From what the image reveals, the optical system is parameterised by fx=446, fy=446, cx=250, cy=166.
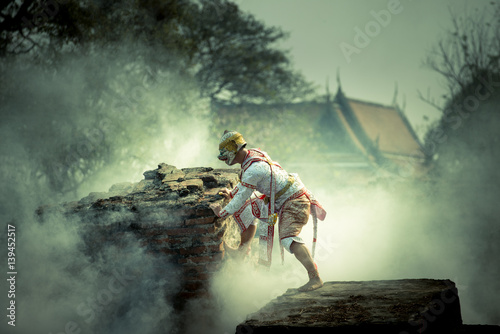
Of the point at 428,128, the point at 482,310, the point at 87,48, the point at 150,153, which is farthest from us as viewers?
the point at 428,128

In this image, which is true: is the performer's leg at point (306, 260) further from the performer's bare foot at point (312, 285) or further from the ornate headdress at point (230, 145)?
the ornate headdress at point (230, 145)

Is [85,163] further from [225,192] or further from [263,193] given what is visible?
[263,193]

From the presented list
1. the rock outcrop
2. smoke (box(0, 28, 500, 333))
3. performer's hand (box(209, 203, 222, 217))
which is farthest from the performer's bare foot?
performer's hand (box(209, 203, 222, 217))

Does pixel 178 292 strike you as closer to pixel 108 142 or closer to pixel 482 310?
pixel 482 310

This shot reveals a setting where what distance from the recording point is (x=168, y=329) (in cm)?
467

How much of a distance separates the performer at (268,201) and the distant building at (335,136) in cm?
1276

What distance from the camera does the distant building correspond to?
19.7m

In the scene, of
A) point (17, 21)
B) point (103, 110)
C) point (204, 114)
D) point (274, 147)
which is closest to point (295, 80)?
point (274, 147)

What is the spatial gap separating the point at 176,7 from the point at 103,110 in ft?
18.8

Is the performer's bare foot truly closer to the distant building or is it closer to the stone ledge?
the stone ledge

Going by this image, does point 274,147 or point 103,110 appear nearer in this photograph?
point 103,110

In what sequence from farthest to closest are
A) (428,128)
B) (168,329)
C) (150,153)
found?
(428,128), (150,153), (168,329)

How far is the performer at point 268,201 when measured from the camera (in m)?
4.79

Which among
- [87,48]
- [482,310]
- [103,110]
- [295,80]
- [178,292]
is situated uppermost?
[295,80]
